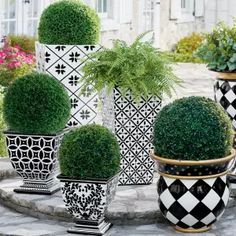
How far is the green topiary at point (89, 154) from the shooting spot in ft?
19.1

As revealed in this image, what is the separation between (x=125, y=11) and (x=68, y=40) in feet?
30.3

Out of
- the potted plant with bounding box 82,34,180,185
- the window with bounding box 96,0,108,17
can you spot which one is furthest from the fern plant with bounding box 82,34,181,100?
the window with bounding box 96,0,108,17

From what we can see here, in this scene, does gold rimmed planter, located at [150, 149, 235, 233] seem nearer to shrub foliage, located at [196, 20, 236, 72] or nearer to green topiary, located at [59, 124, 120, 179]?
green topiary, located at [59, 124, 120, 179]

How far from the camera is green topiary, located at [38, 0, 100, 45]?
721cm

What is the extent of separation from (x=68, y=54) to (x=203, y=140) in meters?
1.84

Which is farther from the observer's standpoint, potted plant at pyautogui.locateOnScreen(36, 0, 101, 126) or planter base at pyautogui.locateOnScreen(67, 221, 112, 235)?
potted plant at pyautogui.locateOnScreen(36, 0, 101, 126)

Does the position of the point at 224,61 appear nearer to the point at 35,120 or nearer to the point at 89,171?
the point at 35,120

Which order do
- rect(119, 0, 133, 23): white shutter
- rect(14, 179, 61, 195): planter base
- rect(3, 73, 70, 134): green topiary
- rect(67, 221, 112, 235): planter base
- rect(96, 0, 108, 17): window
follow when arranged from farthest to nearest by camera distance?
rect(119, 0, 133, 23): white shutter, rect(96, 0, 108, 17): window, rect(14, 179, 61, 195): planter base, rect(3, 73, 70, 134): green topiary, rect(67, 221, 112, 235): planter base

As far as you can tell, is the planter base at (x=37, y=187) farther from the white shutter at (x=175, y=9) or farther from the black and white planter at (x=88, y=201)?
the white shutter at (x=175, y=9)

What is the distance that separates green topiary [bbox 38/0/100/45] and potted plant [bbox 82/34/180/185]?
46 cm

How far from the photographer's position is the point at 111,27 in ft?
52.3

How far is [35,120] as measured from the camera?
6535mm

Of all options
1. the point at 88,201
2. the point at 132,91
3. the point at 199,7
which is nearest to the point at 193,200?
the point at 88,201

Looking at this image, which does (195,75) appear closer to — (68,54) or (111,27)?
(111,27)
